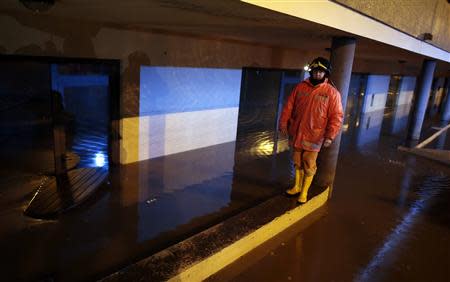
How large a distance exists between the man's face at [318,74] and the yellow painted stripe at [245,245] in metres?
1.69

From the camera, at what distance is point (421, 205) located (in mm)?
5336

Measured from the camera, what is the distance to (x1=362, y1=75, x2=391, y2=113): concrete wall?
14844mm

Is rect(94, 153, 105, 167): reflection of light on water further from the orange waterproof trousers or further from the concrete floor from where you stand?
the orange waterproof trousers

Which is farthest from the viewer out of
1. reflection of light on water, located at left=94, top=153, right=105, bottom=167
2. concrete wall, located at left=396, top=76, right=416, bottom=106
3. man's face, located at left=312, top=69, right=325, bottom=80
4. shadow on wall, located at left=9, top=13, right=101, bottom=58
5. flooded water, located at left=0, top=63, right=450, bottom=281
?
concrete wall, located at left=396, top=76, right=416, bottom=106

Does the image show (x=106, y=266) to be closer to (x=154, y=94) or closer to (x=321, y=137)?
A: (x=321, y=137)

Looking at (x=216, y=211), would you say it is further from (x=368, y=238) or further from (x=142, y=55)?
(x=142, y=55)

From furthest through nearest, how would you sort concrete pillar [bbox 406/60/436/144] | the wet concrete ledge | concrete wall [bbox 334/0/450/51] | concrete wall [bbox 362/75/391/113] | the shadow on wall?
concrete wall [bbox 362/75/391/113] → concrete pillar [bbox 406/60/436/144] → the shadow on wall → concrete wall [bbox 334/0/450/51] → the wet concrete ledge

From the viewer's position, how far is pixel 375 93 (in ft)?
51.5

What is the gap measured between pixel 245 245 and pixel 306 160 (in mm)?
1380

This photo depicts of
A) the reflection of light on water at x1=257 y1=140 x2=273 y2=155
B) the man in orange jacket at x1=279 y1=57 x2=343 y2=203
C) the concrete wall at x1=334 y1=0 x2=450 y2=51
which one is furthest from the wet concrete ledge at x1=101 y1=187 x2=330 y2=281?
the reflection of light on water at x1=257 y1=140 x2=273 y2=155

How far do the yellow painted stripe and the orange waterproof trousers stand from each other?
1.70 ft

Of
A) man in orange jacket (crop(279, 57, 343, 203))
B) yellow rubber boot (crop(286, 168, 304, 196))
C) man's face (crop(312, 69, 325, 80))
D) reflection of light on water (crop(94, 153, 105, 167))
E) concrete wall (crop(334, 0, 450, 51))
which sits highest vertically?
concrete wall (crop(334, 0, 450, 51))

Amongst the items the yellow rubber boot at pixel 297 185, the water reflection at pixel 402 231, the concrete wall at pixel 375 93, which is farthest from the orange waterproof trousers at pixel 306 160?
the concrete wall at pixel 375 93

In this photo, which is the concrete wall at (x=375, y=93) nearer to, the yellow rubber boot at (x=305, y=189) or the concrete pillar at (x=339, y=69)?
the concrete pillar at (x=339, y=69)
